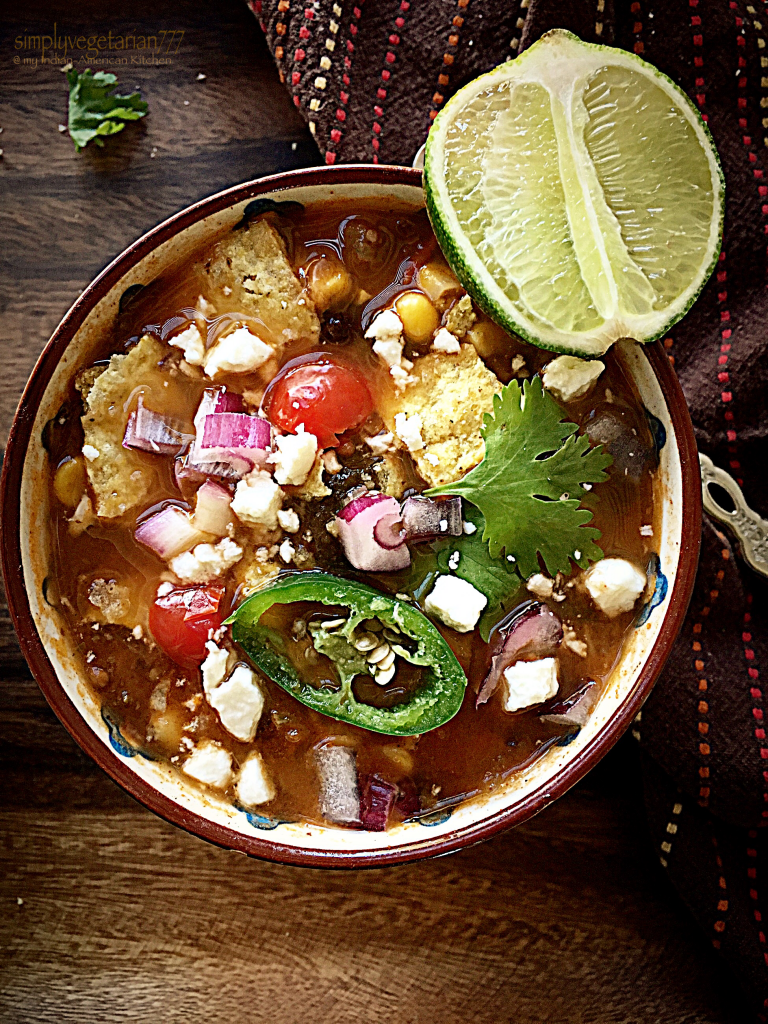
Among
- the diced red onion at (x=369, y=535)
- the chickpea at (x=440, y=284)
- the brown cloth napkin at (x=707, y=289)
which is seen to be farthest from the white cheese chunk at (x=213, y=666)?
the brown cloth napkin at (x=707, y=289)

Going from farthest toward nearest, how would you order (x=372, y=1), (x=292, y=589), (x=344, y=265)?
1. (x=372, y=1)
2. (x=344, y=265)
3. (x=292, y=589)

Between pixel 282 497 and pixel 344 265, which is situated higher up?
pixel 344 265

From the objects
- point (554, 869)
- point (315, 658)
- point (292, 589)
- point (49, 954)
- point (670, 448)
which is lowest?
point (49, 954)

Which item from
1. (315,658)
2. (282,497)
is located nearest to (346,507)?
(282,497)

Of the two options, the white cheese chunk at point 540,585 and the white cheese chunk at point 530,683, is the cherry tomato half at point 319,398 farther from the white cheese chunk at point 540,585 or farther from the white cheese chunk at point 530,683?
the white cheese chunk at point 530,683

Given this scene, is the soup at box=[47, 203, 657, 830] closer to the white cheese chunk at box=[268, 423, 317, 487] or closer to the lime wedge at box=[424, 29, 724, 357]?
the white cheese chunk at box=[268, 423, 317, 487]

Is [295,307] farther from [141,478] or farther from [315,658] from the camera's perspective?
[315,658]

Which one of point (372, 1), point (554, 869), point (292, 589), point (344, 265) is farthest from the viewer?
point (554, 869)

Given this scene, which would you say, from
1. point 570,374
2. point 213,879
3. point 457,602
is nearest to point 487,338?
point 570,374
